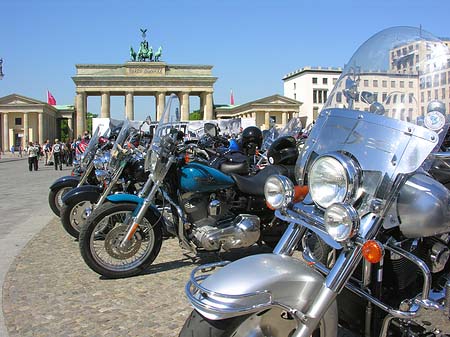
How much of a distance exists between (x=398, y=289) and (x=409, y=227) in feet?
1.16

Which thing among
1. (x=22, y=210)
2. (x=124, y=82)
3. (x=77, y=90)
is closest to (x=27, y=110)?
(x=77, y=90)

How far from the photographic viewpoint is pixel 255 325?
1.72 m

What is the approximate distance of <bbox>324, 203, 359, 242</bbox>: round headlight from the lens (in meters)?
1.60

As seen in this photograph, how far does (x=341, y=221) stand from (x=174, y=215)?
8.21ft

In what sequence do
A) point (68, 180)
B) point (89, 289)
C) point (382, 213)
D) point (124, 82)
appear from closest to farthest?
1. point (382, 213)
2. point (89, 289)
3. point (68, 180)
4. point (124, 82)

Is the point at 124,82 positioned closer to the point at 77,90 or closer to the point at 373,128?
the point at 77,90

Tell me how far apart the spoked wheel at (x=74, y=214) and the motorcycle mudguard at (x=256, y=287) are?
3.87 metres

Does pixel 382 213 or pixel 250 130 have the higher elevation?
pixel 250 130

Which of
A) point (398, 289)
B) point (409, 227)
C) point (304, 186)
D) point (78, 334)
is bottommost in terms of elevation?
point (78, 334)

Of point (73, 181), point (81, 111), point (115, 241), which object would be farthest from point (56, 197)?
point (81, 111)

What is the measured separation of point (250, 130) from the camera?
25.8ft

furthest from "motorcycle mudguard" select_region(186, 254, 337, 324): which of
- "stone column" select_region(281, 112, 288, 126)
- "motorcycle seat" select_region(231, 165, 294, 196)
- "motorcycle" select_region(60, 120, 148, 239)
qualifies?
"stone column" select_region(281, 112, 288, 126)

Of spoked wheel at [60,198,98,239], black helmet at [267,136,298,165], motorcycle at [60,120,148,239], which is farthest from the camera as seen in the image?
spoked wheel at [60,198,98,239]

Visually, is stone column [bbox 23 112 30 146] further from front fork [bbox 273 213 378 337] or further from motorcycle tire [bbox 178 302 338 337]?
front fork [bbox 273 213 378 337]
